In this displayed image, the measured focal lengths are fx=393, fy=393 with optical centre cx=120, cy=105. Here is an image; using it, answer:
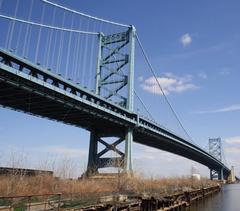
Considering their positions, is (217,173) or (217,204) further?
(217,173)

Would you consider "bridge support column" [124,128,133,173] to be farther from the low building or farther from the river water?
the low building

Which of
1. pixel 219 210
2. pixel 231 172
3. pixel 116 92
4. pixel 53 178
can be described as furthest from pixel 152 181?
pixel 231 172

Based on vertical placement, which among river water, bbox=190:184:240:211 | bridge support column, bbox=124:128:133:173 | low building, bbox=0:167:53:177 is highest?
bridge support column, bbox=124:128:133:173

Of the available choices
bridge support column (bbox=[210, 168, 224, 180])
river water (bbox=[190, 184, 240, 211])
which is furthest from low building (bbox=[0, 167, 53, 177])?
bridge support column (bbox=[210, 168, 224, 180])

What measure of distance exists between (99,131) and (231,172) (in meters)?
109

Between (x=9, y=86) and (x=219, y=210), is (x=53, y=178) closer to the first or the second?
(x=9, y=86)

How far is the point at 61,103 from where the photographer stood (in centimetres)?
3756

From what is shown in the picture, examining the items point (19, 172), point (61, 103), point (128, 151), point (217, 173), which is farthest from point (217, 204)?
point (217, 173)

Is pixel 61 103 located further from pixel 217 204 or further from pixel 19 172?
pixel 217 204

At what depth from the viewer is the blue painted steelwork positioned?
102ft

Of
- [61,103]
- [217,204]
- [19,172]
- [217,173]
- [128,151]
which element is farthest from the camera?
[217,173]

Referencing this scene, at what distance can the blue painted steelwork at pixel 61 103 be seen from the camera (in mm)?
31125

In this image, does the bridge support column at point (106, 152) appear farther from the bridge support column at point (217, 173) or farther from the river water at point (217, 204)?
the bridge support column at point (217, 173)

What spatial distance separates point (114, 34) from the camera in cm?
5575
